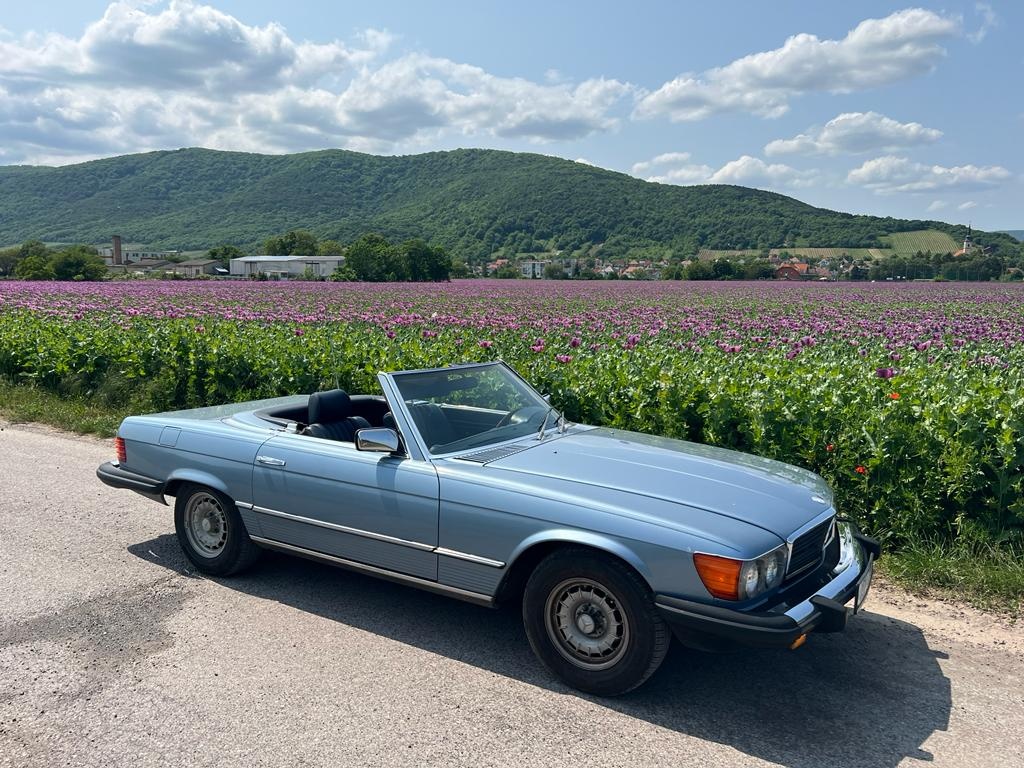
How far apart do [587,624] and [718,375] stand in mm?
4115

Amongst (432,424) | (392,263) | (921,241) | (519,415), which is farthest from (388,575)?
(921,241)

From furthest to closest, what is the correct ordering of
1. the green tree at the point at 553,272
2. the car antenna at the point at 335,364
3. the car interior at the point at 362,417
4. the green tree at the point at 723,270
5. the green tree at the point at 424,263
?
the green tree at the point at 553,272
the green tree at the point at 424,263
the green tree at the point at 723,270
the car antenna at the point at 335,364
the car interior at the point at 362,417

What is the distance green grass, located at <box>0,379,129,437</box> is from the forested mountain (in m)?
92.4

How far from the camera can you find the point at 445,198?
146125 mm

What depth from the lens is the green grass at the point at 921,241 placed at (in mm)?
86250

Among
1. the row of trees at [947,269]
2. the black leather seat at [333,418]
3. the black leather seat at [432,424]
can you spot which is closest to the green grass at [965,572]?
the black leather seat at [432,424]

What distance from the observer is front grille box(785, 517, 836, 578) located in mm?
3488

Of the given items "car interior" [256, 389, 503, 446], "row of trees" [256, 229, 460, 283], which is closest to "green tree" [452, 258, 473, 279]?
"row of trees" [256, 229, 460, 283]

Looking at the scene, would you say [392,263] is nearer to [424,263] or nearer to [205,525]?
[424,263]

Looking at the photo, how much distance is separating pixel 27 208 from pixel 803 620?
226m

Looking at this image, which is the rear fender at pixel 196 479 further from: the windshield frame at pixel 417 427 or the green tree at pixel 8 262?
the green tree at pixel 8 262

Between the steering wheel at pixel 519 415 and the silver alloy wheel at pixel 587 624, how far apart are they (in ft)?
4.33

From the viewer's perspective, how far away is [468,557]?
3.78 meters

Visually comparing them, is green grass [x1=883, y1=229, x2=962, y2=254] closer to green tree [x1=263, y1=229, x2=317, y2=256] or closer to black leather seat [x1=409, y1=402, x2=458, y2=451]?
green tree [x1=263, y1=229, x2=317, y2=256]
